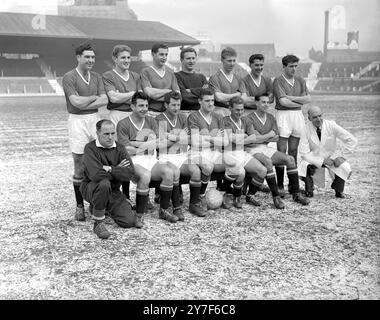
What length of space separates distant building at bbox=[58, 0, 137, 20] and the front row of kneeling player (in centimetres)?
5158

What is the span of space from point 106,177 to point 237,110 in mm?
1593

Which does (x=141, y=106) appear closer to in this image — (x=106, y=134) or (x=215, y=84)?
(x=106, y=134)

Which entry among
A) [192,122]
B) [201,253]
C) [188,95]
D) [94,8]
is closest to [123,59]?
[188,95]

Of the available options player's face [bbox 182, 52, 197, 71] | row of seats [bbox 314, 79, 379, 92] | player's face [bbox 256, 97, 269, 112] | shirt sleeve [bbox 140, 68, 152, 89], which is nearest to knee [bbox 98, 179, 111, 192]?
shirt sleeve [bbox 140, 68, 152, 89]

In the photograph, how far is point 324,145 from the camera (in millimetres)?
4953

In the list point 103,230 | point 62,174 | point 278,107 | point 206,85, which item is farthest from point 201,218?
point 62,174

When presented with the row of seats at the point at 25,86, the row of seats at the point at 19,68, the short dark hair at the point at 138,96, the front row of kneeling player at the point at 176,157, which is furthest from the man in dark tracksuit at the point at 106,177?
the row of seats at the point at 19,68

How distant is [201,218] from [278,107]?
1.87 m

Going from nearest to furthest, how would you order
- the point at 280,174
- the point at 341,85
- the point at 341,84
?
the point at 280,174, the point at 341,85, the point at 341,84

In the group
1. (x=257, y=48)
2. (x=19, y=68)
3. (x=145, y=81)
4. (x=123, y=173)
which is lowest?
(x=123, y=173)

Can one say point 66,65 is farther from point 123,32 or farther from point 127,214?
point 127,214

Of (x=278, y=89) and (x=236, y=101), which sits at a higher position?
(x=278, y=89)

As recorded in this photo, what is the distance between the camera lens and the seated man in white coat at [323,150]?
190 inches

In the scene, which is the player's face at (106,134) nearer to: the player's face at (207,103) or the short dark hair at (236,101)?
the player's face at (207,103)
